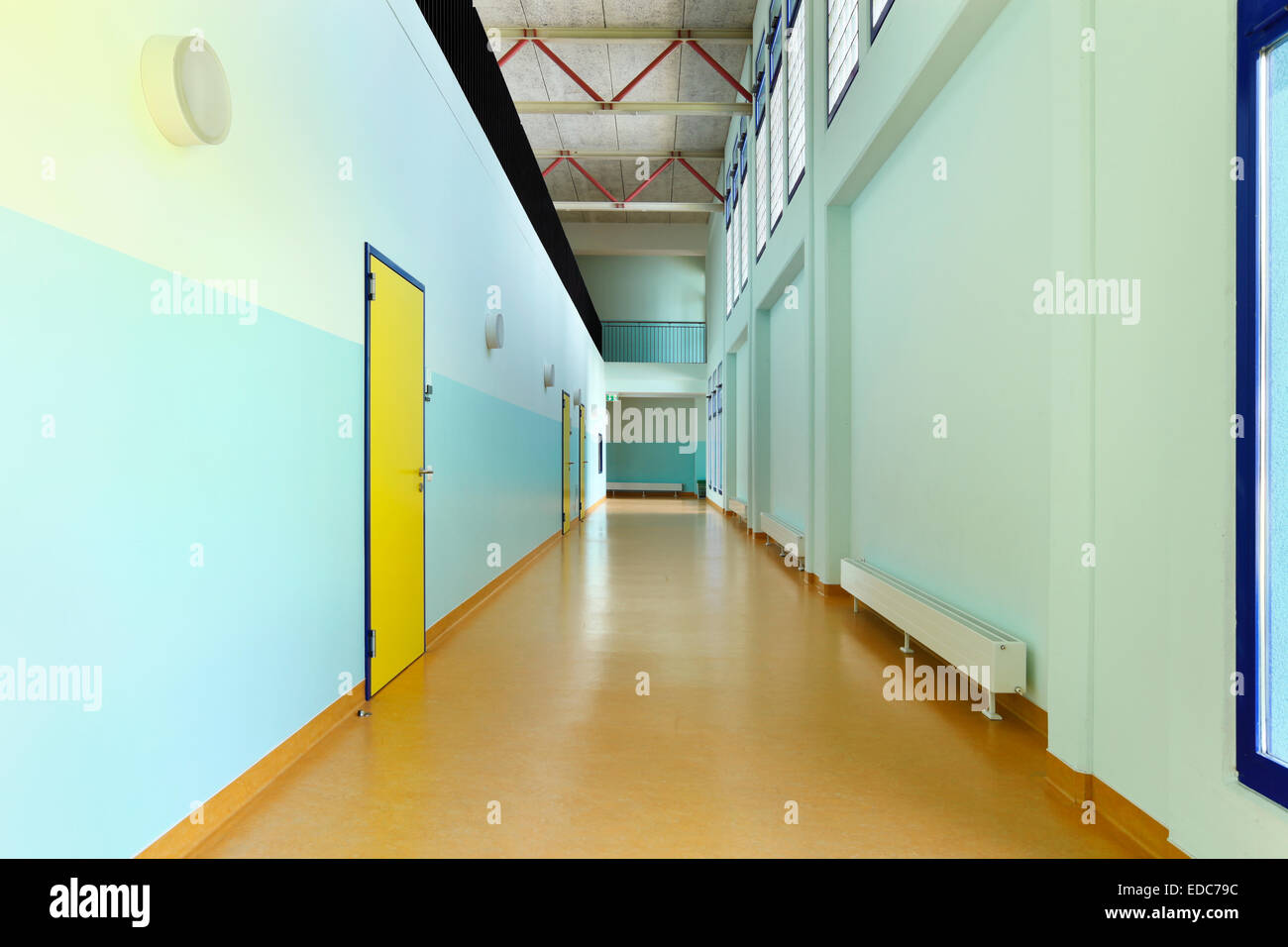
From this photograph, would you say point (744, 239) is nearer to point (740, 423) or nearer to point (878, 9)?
point (740, 423)

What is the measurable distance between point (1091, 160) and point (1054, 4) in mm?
656

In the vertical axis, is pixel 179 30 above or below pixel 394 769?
above

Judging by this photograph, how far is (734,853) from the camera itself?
210cm

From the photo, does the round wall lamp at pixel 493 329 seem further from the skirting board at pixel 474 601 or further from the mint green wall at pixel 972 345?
the mint green wall at pixel 972 345

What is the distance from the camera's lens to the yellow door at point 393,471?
11.5 feet

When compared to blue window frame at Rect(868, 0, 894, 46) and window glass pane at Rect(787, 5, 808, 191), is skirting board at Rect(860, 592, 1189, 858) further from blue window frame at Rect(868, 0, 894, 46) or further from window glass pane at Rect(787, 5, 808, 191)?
window glass pane at Rect(787, 5, 808, 191)

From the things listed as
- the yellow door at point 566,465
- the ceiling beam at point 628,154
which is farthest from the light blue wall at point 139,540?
the ceiling beam at point 628,154

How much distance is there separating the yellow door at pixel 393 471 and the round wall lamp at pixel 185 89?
4.51 ft

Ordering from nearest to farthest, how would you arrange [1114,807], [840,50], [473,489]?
[1114,807] → [473,489] → [840,50]

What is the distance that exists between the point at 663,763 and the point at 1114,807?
1.52 m

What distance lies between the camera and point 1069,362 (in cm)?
243

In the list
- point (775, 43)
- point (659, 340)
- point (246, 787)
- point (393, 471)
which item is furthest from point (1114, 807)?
point (659, 340)
